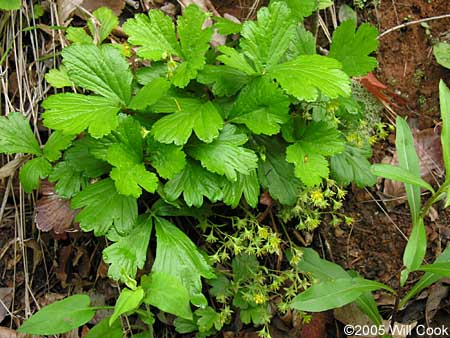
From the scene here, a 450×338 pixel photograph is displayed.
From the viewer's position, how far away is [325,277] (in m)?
1.93

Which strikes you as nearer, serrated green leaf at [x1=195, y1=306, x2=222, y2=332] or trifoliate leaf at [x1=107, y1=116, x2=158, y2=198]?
trifoliate leaf at [x1=107, y1=116, x2=158, y2=198]

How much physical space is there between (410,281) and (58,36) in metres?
1.72

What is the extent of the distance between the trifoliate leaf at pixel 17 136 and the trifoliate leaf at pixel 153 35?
52 cm

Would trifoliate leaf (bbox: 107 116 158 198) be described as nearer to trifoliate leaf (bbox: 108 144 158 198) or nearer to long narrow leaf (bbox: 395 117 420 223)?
trifoliate leaf (bbox: 108 144 158 198)

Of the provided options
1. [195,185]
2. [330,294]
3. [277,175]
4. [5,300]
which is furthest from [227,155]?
[5,300]

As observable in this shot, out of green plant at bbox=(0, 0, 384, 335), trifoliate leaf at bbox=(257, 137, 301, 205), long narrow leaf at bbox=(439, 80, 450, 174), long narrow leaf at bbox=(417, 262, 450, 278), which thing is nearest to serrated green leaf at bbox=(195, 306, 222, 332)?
green plant at bbox=(0, 0, 384, 335)

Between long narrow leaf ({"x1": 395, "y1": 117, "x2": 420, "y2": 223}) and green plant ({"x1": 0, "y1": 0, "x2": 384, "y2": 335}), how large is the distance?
0.13m

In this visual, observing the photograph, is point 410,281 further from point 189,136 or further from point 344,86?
point 189,136

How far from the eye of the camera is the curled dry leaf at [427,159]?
2156 mm

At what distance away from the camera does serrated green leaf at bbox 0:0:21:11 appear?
6.48 ft

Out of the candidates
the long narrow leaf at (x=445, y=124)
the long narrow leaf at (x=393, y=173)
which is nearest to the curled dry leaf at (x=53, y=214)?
the long narrow leaf at (x=393, y=173)

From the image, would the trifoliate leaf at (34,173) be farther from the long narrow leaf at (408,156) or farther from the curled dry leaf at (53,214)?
the long narrow leaf at (408,156)

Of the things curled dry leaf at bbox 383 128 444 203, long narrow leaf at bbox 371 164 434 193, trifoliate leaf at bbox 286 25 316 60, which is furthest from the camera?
curled dry leaf at bbox 383 128 444 203

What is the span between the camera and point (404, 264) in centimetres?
176
